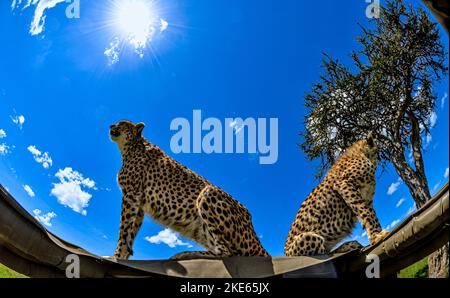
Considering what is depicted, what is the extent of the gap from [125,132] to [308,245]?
65.0 inches

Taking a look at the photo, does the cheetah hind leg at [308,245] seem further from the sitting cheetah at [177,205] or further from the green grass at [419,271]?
the green grass at [419,271]

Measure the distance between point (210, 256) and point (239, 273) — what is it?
28 cm

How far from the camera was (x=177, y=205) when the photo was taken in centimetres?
343

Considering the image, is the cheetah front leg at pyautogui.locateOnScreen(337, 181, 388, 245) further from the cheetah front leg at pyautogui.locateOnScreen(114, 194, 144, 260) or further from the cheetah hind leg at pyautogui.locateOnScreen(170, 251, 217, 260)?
the cheetah front leg at pyautogui.locateOnScreen(114, 194, 144, 260)

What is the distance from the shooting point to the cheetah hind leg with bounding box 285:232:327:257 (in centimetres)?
326

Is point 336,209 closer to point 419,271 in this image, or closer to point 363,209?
point 363,209

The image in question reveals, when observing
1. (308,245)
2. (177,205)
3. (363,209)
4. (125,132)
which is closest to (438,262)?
(363,209)

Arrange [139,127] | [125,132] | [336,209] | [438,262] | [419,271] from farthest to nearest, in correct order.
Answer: [419,271]
[438,262]
[139,127]
[125,132]
[336,209]

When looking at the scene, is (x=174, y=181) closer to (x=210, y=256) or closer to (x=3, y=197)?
(x=210, y=256)

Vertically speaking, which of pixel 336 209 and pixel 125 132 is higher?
pixel 125 132

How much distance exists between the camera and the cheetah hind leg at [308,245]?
326 centimetres

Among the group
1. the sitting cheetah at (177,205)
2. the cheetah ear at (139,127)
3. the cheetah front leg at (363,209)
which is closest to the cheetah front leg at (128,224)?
the sitting cheetah at (177,205)

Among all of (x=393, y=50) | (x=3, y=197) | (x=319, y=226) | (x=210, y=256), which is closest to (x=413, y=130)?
(x=393, y=50)

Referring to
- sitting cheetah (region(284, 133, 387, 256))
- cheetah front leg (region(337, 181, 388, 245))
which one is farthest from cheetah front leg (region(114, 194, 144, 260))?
cheetah front leg (region(337, 181, 388, 245))
